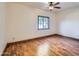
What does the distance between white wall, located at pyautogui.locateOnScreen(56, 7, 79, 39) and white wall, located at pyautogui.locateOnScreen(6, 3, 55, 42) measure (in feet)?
1.05

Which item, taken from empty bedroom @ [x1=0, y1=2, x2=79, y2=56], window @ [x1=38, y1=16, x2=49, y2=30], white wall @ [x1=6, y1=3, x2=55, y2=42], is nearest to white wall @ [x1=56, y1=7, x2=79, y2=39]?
empty bedroom @ [x1=0, y1=2, x2=79, y2=56]

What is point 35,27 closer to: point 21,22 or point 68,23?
point 21,22

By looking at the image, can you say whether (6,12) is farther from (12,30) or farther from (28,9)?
(28,9)

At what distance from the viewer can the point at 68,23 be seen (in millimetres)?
2889

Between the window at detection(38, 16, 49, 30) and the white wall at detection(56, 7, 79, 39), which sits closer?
the window at detection(38, 16, 49, 30)

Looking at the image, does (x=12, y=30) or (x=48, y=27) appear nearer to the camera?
(x=12, y=30)

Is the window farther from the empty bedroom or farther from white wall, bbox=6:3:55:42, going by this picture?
white wall, bbox=6:3:55:42

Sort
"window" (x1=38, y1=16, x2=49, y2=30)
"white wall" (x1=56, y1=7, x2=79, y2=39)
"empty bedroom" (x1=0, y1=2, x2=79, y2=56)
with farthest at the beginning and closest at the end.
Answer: "white wall" (x1=56, y1=7, x2=79, y2=39) < "window" (x1=38, y1=16, x2=49, y2=30) < "empty bedroom" (x1=0, y1=2, x2=79, y2=56)

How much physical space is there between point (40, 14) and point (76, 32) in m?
1.31

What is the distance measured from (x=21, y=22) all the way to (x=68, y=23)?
5.12 feet

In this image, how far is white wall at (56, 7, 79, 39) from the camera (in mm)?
2822

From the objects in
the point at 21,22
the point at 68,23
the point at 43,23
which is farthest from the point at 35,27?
the point at 68,23

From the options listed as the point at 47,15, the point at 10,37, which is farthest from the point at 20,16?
the point at 47,15

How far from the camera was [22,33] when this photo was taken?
7.85 ft
